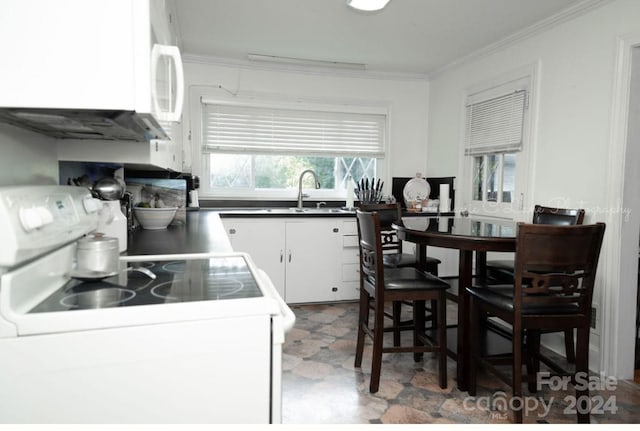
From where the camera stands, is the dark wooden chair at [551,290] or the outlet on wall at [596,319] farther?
the outlet on wall at [596,319]

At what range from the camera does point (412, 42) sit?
3457 mm

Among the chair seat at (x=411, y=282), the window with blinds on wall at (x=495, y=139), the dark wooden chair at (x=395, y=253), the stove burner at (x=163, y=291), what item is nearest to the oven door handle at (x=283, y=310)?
the stove burner at (x=163, y=291)

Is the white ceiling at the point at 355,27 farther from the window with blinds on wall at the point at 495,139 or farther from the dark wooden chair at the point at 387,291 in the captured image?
the dark wooden chair at the point at 387,291

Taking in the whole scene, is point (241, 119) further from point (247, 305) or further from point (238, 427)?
point (238, 427)

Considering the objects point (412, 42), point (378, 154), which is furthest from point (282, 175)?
point (412, 42)

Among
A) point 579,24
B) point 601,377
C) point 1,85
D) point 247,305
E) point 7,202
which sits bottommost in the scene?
point 601,377

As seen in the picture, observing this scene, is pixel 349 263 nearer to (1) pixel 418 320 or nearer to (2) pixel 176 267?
(1) pixel 418 320

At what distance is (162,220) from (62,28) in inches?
66.3

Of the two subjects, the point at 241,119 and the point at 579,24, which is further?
the point at 241,119

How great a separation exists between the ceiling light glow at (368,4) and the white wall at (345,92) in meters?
1.55

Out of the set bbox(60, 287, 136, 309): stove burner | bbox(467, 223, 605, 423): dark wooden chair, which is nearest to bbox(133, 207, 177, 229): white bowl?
bbox(60, 287, 136, 309): stove burner

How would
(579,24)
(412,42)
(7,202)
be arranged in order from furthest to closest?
1. (412,42)
2. (579,24)
3. (7,202)

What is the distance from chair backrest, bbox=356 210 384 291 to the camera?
2.16 meters

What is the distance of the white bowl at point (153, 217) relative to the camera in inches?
94.3
